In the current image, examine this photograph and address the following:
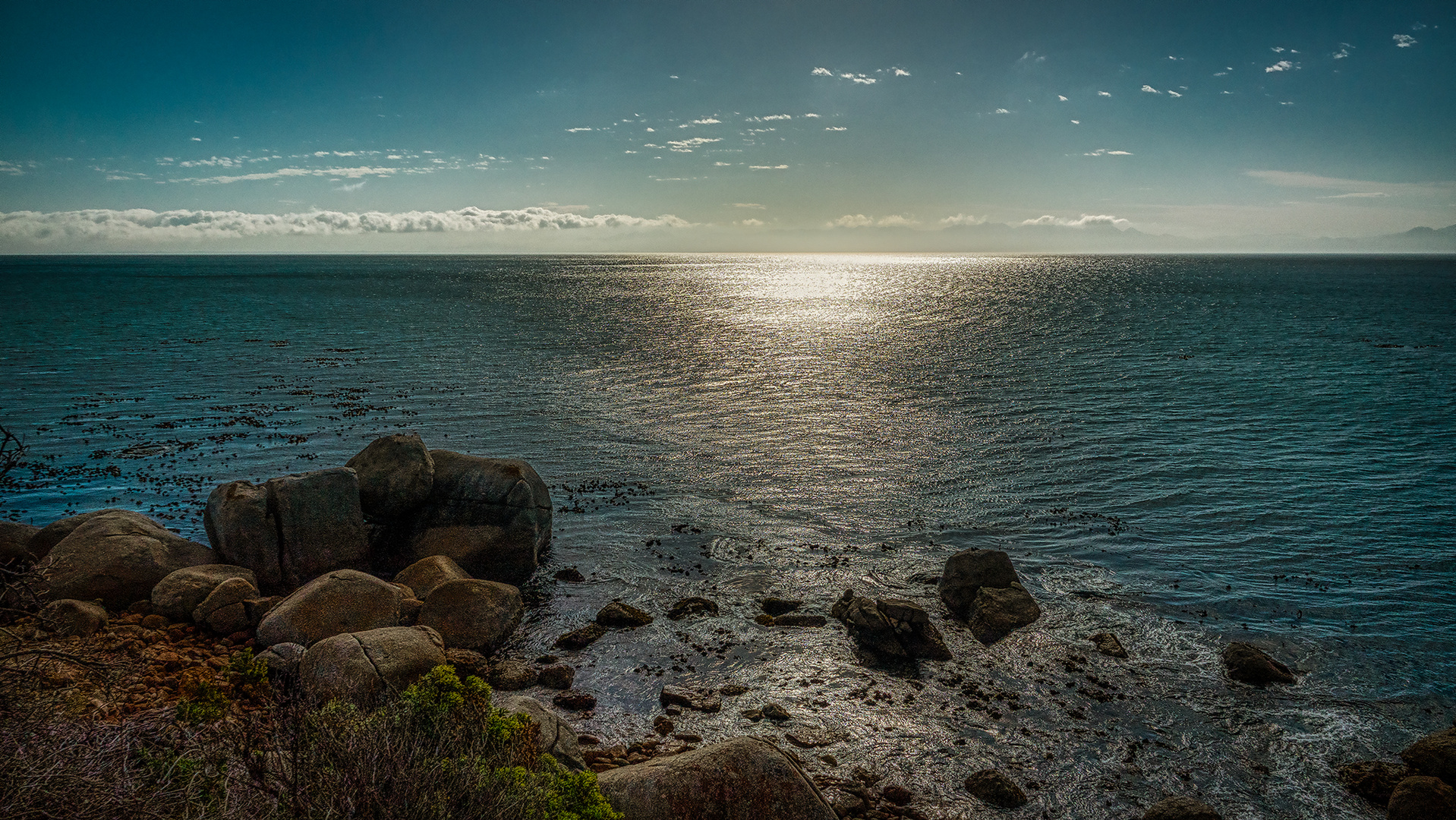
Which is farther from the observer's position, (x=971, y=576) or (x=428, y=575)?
(x=971, y=576)

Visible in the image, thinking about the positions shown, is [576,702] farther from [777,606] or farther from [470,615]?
[777,606]

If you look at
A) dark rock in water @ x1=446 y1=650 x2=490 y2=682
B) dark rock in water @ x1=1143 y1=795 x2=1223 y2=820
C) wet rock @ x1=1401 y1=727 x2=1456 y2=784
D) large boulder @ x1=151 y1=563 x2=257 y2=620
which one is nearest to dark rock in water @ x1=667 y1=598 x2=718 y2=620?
dark rock in water @ x1=446 y1=650 x2=490 y2=682

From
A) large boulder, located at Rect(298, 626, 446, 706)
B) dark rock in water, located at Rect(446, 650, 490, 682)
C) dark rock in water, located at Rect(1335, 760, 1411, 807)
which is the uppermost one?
large boulder, located at Rect(298, 626, 446, 706)

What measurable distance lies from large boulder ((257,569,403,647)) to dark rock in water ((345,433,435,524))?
14.8 feet

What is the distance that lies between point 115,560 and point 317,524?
4.33 metres

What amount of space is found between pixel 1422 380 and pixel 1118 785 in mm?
59311

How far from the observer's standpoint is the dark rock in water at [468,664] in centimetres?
1602

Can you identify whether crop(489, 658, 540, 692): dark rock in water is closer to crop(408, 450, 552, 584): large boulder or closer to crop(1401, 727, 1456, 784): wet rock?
crop(408, 450, 552, 584): large boulder

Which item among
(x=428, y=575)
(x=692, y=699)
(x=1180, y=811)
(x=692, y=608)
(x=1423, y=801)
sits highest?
(x=428, y=575)

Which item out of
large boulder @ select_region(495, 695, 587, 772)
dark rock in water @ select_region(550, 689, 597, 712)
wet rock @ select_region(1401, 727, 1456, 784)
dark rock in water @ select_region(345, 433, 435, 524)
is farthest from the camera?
dark rock in water @ select_region(345, 433, 435, 524)

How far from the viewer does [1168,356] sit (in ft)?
218

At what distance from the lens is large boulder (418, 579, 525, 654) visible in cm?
1748

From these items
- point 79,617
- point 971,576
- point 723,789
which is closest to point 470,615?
point 79,617

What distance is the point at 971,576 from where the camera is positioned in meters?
20.8
